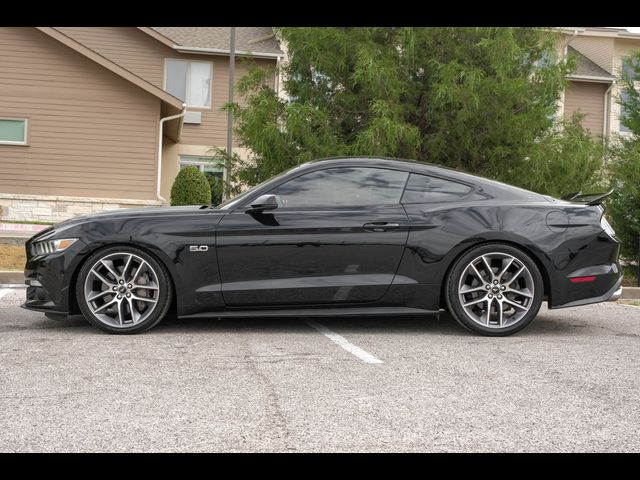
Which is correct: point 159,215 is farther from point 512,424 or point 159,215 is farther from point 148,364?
point 512,424

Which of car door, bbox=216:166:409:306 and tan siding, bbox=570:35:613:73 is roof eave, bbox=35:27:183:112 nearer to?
car door, bbox=216:166:409:306

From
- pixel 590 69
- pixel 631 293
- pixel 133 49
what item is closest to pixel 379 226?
pixel 631 293

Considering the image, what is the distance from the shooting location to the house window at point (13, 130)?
20906 millimetres

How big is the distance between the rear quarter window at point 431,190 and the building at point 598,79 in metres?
22.9

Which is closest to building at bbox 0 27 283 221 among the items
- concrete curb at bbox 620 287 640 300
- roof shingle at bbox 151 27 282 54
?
roof shingle at bbox 151 27 282 54

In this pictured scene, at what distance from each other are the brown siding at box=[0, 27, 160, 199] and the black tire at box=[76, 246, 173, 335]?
15672 millimetres

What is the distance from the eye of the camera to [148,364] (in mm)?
4945

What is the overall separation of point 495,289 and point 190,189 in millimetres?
14424

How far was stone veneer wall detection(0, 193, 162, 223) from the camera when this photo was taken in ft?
67.1

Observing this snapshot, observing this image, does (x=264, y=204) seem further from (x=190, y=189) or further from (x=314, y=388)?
(x=190, y=189)

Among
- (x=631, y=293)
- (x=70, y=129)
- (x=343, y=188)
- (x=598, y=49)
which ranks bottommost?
(x=631, y=293)

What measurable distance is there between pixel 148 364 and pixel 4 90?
18.2m

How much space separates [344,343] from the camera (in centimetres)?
582
